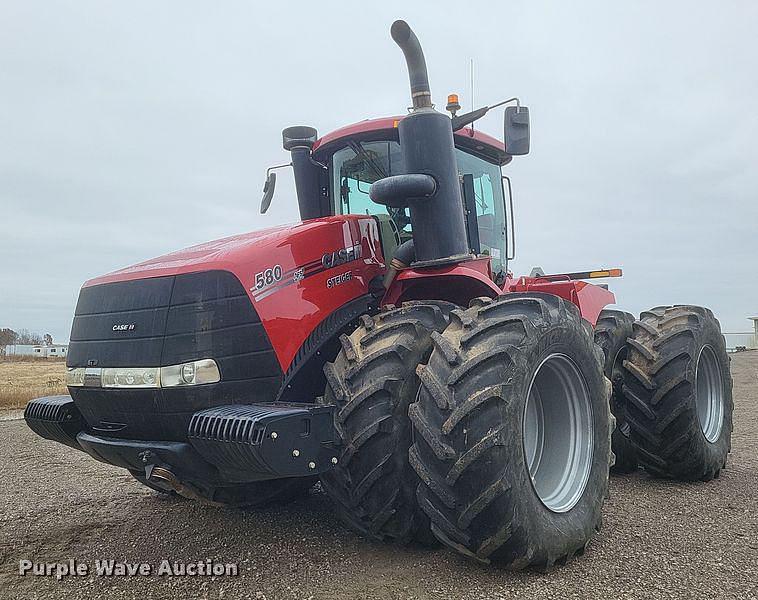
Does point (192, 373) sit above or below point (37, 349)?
above

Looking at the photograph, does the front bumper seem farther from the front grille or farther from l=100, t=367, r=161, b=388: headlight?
l=100, t=367, r=161, b=388: headlight

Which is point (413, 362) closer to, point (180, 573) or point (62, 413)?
point (180, 573)

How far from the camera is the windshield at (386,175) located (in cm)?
464

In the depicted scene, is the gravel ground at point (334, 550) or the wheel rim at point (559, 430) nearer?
the gravel ground at point (334, 550)

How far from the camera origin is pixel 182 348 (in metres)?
3.28

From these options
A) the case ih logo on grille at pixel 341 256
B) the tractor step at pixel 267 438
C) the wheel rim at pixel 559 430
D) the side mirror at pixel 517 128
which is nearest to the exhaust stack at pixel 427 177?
Result: the case ih logo on grille at pixel 341 256

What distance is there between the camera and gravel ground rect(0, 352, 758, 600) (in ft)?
10.2

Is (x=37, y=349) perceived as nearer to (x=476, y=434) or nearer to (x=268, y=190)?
(x=268, y=190)

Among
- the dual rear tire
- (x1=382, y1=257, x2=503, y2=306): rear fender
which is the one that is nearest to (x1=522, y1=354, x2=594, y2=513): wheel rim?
the dual rear tire

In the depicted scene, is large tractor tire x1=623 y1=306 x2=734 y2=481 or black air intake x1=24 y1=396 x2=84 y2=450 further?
large tractor tire x1=623 y1=306 x2=734 y2=481

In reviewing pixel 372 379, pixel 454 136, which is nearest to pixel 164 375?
pixel 372 379

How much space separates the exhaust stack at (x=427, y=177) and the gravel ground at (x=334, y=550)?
174 centimetres

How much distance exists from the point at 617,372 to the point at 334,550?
2896mm

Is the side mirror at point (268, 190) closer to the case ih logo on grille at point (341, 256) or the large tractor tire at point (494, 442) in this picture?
the case ih logo on grille at point (341, 256)
